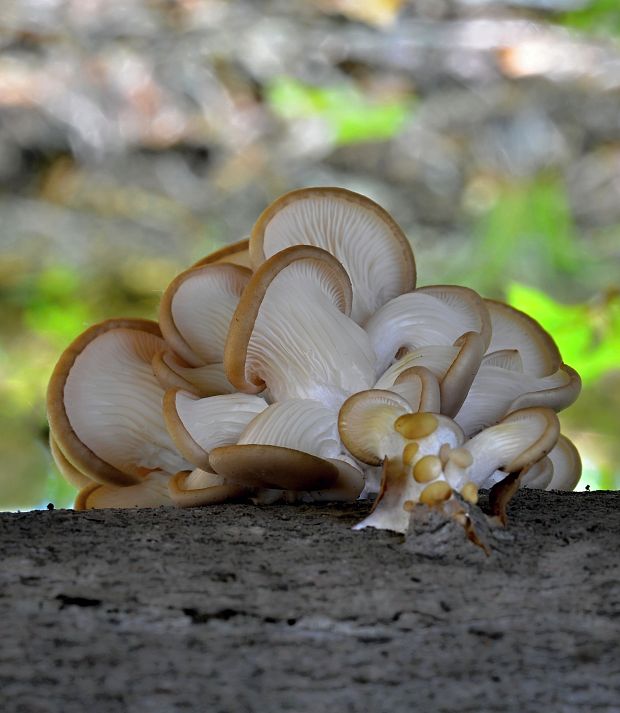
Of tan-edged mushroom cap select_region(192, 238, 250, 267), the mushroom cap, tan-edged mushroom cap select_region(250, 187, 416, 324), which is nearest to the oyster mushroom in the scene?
the mushroom cap

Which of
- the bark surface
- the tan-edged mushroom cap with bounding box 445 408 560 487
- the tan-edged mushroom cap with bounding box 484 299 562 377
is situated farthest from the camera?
the tan-edged mushroom cap with bounding box 484 299 562 377

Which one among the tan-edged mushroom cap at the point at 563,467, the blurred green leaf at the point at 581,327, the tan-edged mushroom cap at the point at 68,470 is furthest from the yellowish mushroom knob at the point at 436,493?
the blurred green leaf at the point at 581,327

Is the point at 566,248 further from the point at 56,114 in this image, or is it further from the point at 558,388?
the point at 558,388

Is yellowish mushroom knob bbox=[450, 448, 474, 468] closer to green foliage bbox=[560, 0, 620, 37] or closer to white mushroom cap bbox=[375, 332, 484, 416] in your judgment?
white mushroom cap bbox=[375, 332, 484, 416]

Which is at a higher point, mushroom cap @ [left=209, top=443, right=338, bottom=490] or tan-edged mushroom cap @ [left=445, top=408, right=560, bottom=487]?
mushroom cap @ [left=209, top=443, right=338, bottom=490]

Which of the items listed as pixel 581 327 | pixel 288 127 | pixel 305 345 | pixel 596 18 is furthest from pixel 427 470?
pixel 596 18

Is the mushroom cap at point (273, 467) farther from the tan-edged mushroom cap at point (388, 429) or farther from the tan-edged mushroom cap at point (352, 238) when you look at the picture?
the tan-edged mushroom cap at point (352, 238)

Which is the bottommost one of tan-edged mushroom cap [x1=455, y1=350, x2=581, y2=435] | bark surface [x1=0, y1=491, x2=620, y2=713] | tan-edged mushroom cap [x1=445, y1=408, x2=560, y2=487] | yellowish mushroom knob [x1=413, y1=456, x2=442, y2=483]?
bark surface [x1=0, y1=491, x2=620, y2=713]
